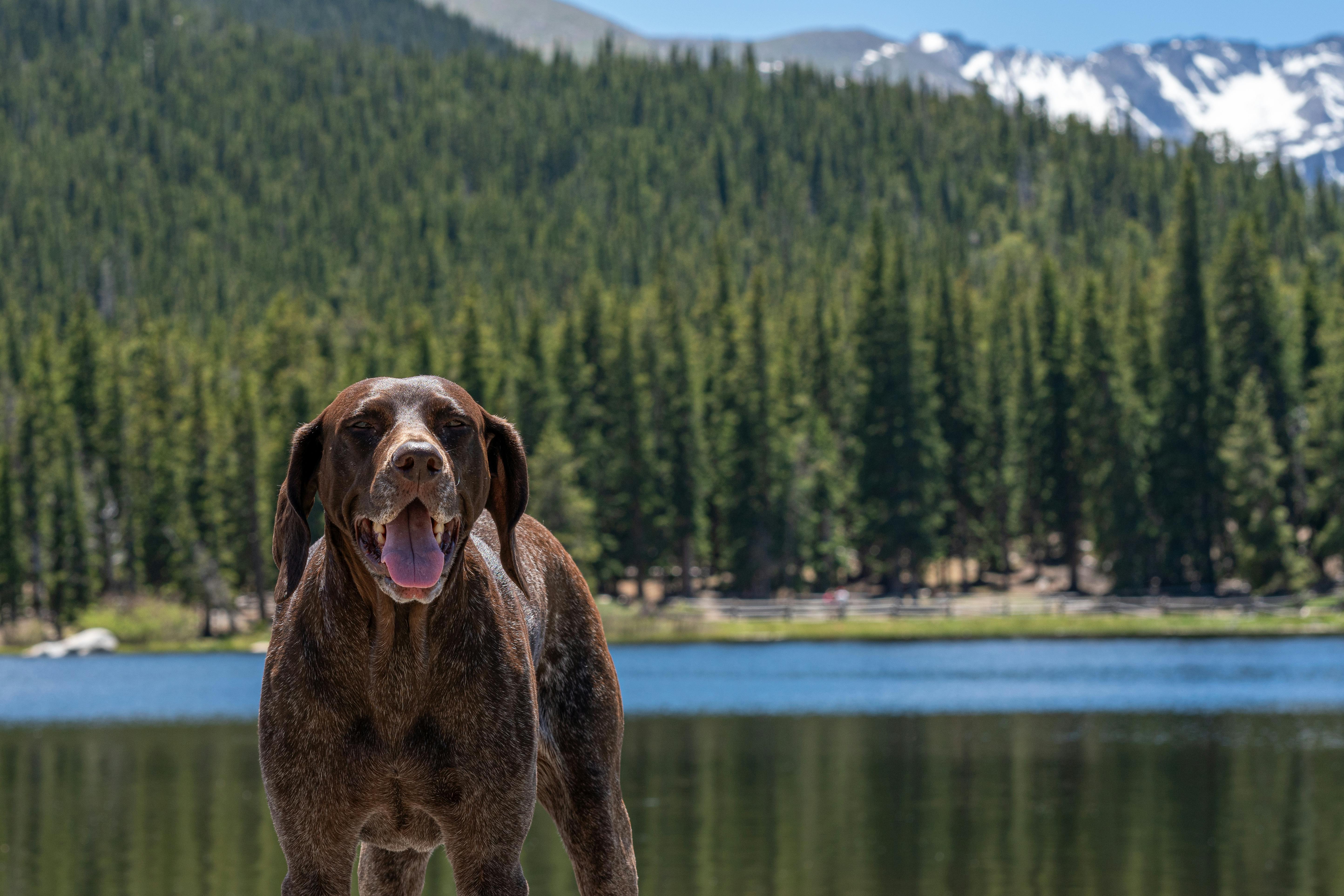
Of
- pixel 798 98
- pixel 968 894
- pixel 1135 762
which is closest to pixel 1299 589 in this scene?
pixel 1135 762

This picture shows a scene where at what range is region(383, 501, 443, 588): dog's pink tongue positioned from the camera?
3.42m

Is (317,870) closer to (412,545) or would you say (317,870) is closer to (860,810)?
(412,545)

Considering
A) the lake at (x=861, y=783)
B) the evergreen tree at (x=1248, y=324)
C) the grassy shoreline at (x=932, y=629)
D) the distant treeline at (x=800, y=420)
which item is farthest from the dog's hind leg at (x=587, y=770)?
the evergreen tree at (x=1248, y=324)

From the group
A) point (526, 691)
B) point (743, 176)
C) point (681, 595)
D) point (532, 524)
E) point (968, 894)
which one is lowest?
point (681, 595)

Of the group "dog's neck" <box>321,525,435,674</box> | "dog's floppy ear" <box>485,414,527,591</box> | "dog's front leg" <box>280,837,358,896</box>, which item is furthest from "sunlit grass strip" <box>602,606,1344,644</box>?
"dog's neck" <box>321,525,435,674</box>

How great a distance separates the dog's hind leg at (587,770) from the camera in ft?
14.7

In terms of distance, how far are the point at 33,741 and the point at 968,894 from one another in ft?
76.8

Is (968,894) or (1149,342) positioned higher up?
(1149,342)

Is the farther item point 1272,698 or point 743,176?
point 743,176

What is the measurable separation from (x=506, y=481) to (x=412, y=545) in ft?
2.01

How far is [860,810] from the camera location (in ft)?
71.8

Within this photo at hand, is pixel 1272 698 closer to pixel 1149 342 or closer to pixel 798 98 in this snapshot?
pixel 1149 342

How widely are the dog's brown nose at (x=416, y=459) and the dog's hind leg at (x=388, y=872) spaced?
5.50 ft

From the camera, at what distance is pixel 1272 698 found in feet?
120
